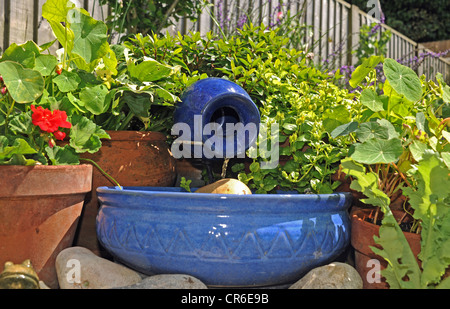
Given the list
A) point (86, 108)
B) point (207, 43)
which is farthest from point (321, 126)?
point (86, 108)

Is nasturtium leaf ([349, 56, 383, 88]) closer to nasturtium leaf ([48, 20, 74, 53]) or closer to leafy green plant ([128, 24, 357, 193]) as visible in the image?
leafy green plant ([128, 24, 357, 193])

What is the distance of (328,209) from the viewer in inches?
46.9

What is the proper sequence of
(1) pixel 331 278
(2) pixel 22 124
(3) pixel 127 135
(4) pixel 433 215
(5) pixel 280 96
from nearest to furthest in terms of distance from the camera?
1. (4) pixel 433 215
2. (1) pixel 331 278
3. (2) pixel 22 124
4. (3) pixel 127 135
5. (5) pixel 280 96

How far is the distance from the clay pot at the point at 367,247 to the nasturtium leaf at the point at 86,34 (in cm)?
96

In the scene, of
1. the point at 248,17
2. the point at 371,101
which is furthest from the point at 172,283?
the point at 248,17

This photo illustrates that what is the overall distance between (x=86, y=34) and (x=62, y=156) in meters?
0.40

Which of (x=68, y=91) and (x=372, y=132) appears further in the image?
(x=68, y=91)

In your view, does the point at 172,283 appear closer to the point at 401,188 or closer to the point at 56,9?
the point at 401,188

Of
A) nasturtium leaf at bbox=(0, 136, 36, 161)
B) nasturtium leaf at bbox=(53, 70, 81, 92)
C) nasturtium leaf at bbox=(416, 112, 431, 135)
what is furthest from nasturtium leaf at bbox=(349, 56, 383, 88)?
nasturtium leaf at bbox=(0, 136, 36, 161)

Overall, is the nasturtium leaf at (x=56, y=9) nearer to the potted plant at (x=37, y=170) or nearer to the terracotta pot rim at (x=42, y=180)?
the potted plant at (x=37, y=170)

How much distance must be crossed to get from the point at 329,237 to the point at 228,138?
47cm

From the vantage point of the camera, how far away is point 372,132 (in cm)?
114

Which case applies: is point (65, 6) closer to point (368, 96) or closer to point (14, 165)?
point (14, 165)

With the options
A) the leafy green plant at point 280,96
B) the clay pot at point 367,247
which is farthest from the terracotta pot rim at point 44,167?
the clay pot at point 367,247
